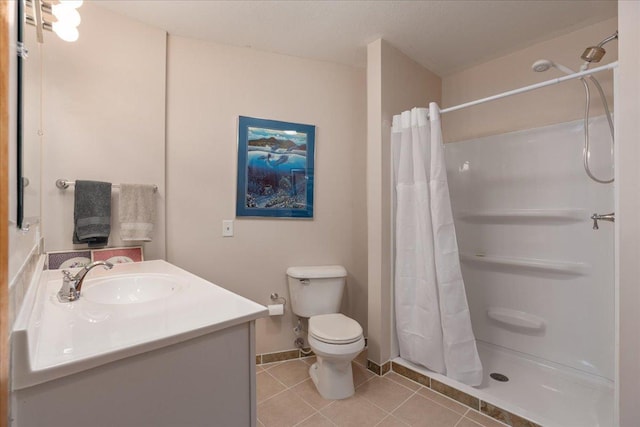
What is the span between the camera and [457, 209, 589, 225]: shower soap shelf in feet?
6.31

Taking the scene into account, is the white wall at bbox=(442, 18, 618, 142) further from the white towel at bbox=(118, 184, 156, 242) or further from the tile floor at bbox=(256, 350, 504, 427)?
the white towel at bbox=(118, 184, 156, 242)

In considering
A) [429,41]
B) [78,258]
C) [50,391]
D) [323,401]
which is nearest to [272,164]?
[78,258]

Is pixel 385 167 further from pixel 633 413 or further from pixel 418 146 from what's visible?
pixel 633 413

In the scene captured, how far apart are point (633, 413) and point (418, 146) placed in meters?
1.51

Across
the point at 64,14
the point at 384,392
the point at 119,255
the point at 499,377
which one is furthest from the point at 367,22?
the point at 499,377

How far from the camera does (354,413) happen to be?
160 cm

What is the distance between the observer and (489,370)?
1.95 meters

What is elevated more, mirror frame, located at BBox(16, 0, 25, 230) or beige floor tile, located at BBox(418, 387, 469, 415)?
mirror frame, located at BBox(16, 0, 25, 230)

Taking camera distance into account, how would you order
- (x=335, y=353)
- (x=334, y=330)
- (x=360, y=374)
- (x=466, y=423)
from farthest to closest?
(x=360, y=374) → (x=334, y=330) → (x=335, y=353) → (x=466, y=423)

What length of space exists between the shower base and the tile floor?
0.37ft

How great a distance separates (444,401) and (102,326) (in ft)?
5.79

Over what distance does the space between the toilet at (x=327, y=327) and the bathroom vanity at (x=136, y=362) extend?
2.87ft

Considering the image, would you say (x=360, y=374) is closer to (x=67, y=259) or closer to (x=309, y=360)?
(x=309, y=360)

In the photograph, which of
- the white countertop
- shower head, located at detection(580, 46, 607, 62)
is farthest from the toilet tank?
shower head, located at detection(580, 46, 607, 62)
